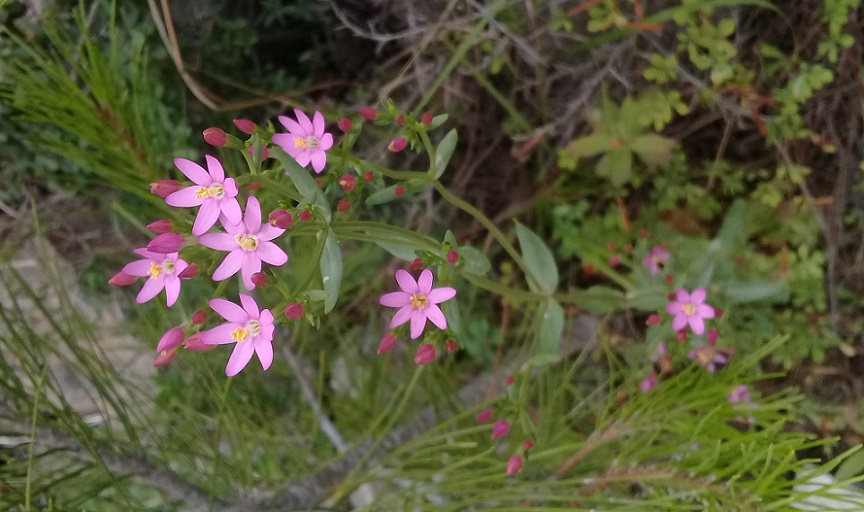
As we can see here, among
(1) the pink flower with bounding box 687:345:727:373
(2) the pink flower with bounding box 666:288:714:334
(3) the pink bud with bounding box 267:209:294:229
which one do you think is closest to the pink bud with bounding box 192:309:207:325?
(3) the pink bud with bounding box 267:209:294:229

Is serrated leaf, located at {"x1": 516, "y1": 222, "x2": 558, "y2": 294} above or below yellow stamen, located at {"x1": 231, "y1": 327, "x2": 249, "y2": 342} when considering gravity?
above

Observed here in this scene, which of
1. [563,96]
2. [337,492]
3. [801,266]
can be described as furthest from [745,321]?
[337,492]

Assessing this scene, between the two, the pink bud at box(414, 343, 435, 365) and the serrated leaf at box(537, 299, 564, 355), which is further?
the serrated leaf at box(537, 299, 564, 355)

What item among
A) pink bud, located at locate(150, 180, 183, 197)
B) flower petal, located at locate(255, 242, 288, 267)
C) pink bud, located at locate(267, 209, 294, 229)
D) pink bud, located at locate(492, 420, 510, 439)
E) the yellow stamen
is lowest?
pink bud, located at locate(492, 420, 510, 439)

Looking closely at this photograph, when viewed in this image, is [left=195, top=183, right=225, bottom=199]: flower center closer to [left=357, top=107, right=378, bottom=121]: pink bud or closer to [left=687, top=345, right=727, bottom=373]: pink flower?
[left=357, top=107, right=378, bottom=121]: pink bud

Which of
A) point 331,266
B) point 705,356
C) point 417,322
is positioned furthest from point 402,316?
point 705,356

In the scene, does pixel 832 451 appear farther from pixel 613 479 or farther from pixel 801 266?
pixel 613 479
